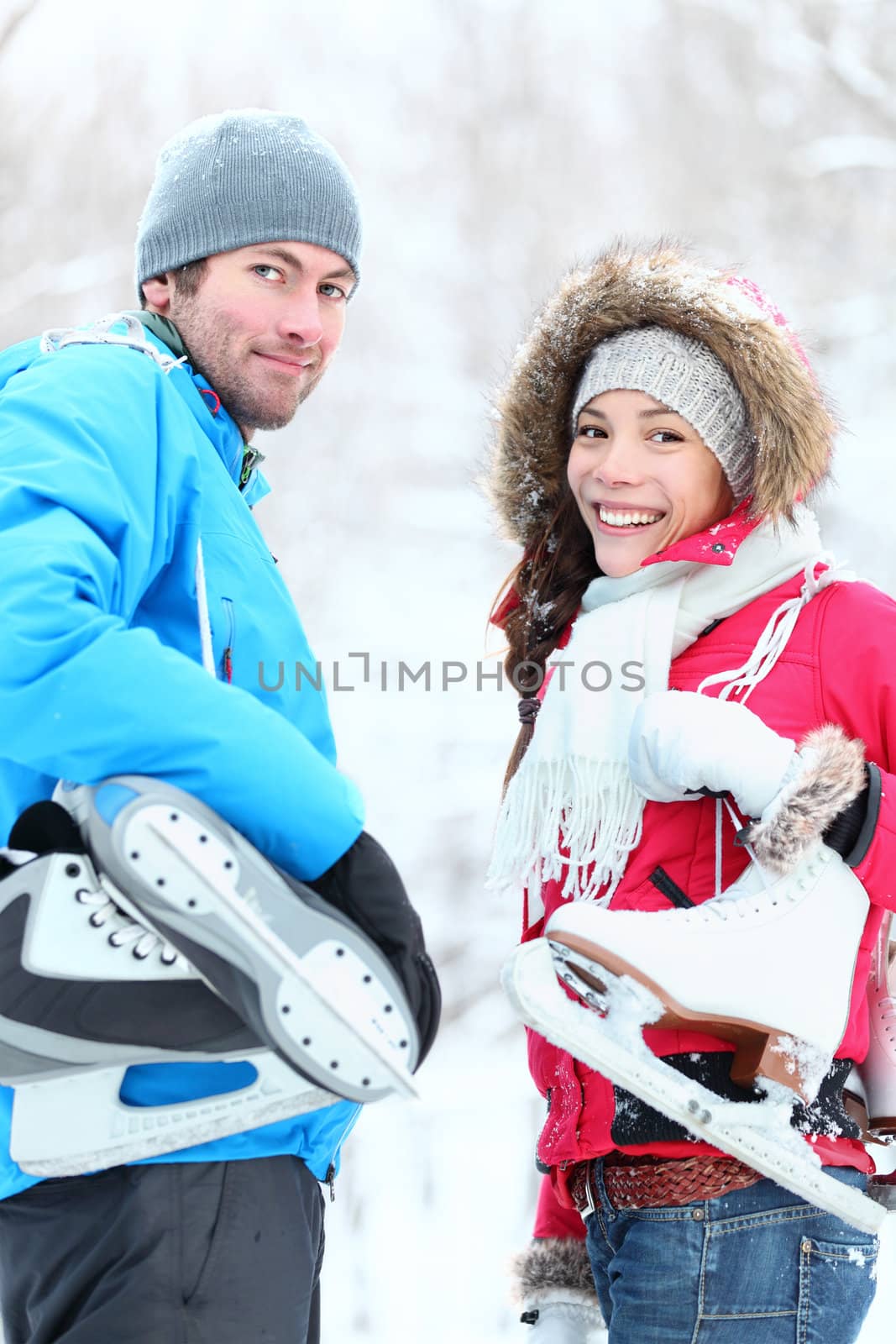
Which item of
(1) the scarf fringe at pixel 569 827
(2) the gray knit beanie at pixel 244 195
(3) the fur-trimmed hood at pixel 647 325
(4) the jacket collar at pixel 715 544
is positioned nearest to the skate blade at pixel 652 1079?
(1) the scarf fringe at pixel 569 827

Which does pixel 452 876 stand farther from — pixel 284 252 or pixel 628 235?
pixel 284 252

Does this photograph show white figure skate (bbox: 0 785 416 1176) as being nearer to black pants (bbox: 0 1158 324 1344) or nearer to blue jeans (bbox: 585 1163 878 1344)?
black pants (bbox: 0 1158 324 1344)

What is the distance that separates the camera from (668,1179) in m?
1.35

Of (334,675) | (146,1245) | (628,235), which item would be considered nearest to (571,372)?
(146,1245)

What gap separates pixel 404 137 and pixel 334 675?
7.26 ft

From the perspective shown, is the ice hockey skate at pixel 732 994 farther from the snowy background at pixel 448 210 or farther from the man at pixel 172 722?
the snowy background at pixel 448 210

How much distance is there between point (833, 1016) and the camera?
131 centimetres

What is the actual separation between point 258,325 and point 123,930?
2.77 feet

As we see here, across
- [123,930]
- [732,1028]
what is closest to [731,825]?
[732,1028]

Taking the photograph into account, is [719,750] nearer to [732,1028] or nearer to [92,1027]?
[732,1028]

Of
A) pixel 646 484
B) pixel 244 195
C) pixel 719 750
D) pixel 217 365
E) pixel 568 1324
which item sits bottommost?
pixel 568 1324

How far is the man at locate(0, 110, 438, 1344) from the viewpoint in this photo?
3.22 ft

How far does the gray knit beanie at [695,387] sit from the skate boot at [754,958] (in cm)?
54

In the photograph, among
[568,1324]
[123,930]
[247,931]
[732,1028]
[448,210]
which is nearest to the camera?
[247,931]
